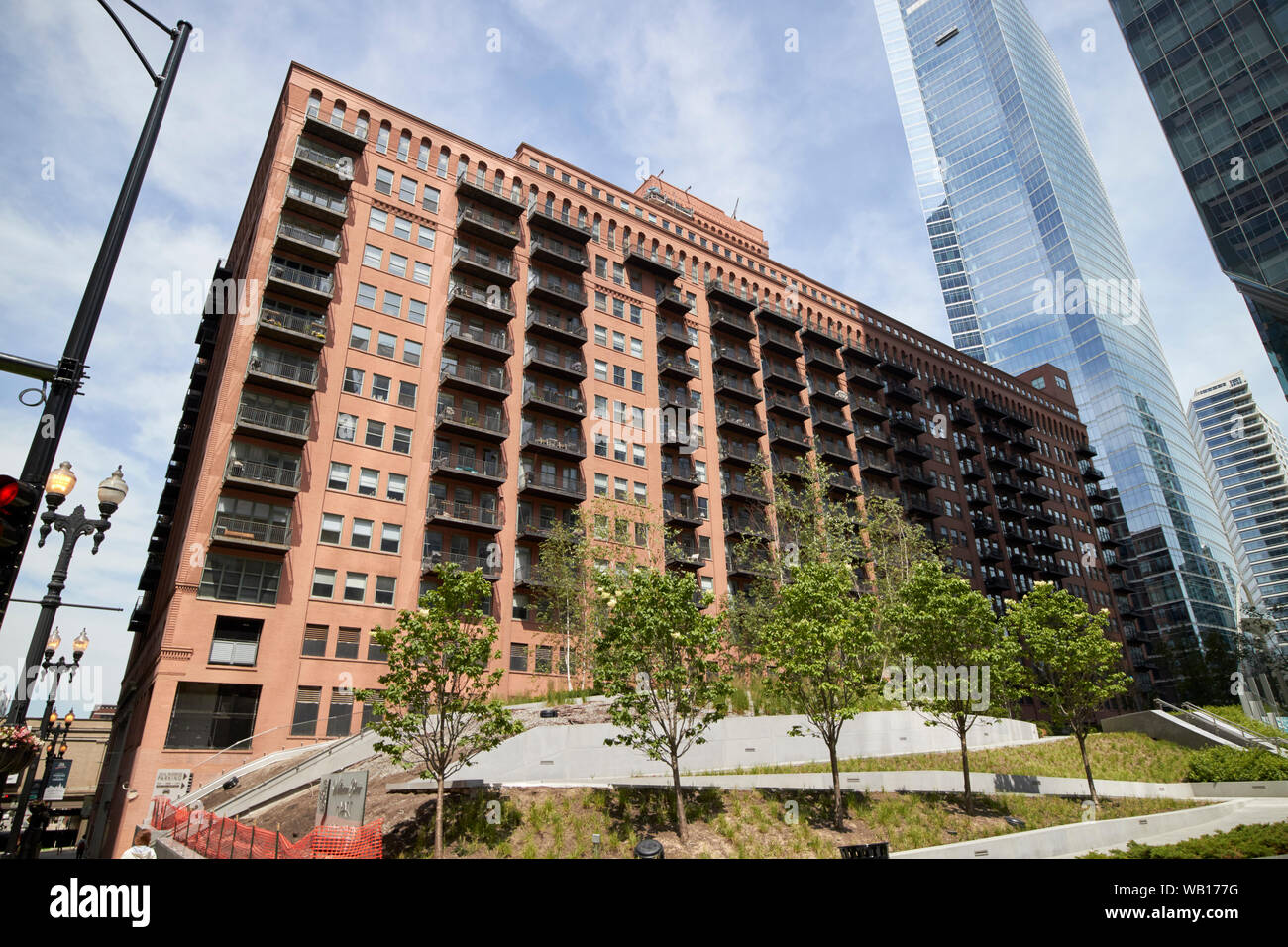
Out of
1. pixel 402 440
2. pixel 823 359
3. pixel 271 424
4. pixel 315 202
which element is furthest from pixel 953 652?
pixel 823 359

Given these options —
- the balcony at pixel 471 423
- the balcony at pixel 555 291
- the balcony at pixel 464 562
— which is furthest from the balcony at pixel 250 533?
the balcony at pixel 555 291

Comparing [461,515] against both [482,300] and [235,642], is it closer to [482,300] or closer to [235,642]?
[235,642]

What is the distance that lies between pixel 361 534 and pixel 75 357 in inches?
1396

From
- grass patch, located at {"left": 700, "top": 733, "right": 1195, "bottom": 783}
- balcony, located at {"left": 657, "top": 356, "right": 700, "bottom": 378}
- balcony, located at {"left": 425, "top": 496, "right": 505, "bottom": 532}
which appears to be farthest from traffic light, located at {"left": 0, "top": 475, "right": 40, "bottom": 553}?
balcony, located at {"left": 657, "top": 356, "right": 700, "bottom": 378}

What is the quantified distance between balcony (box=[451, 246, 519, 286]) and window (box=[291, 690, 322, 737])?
95.5ft

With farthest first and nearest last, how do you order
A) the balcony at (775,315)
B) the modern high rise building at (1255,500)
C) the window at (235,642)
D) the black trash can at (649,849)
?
the modern high rise building at (1255,500) < the balcony at (775,315) < the window at (235,642) < the black trash can at (649,849)

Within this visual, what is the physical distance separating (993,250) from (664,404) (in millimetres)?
121466

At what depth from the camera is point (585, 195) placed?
198 feet

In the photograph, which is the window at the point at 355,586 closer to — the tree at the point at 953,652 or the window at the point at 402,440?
the window at the point at 402,440

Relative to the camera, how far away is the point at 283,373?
4122 cm

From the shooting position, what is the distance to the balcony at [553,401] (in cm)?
4959

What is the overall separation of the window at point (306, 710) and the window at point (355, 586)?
514cm

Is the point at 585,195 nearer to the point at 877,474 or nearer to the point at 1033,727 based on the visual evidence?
the point at 877,474
